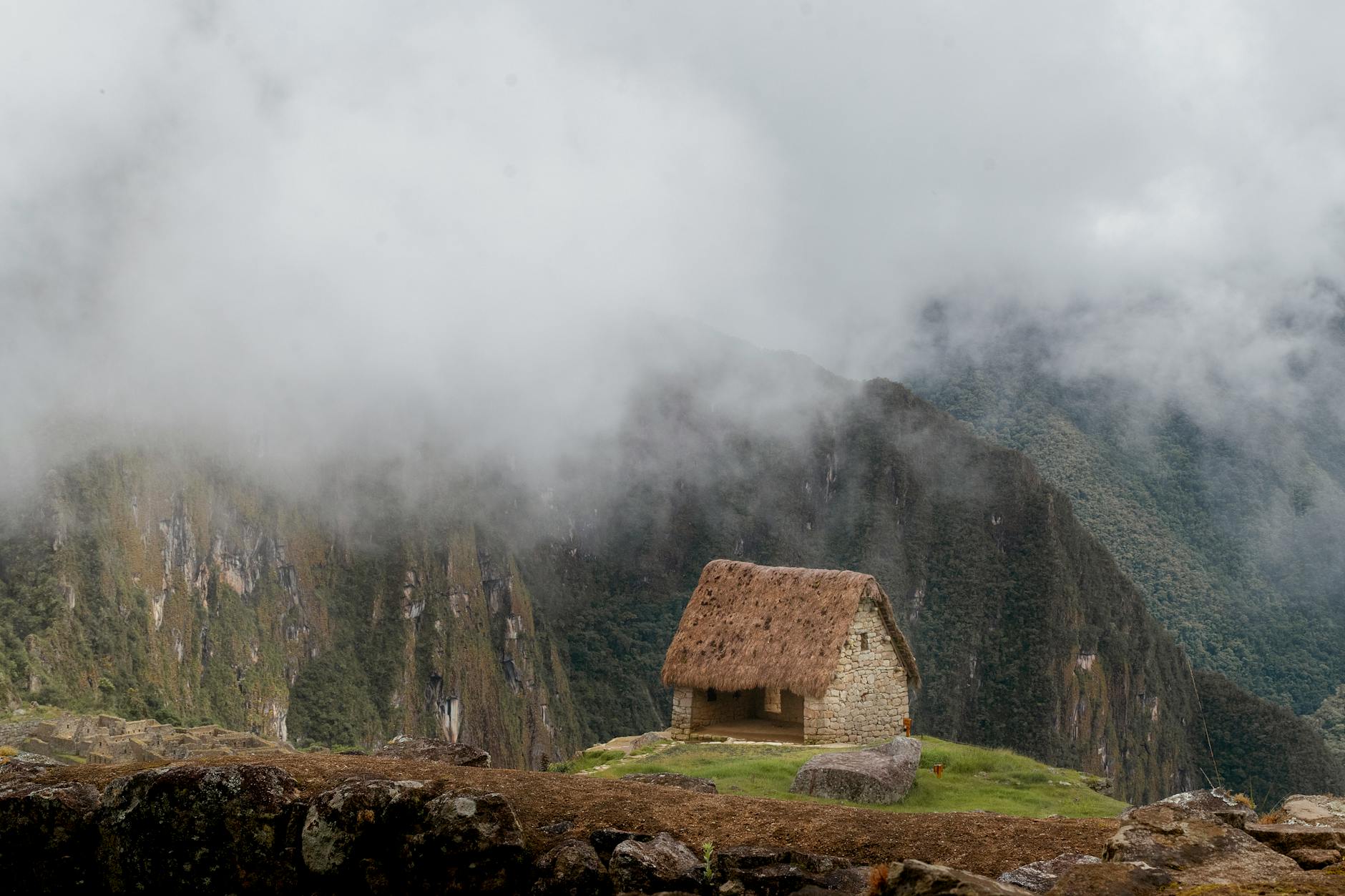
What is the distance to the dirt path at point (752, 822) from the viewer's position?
8070mm

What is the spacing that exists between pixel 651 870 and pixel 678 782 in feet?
14.6

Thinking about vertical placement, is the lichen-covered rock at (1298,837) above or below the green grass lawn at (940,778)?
above

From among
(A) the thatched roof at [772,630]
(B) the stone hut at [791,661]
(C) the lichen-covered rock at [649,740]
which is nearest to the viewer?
(C) the lichen-covered rock at [649,740]

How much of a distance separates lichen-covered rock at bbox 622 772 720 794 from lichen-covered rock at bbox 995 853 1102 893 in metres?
4.23

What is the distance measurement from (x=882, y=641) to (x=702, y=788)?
1329 cm

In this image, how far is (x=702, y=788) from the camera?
11.6 metres

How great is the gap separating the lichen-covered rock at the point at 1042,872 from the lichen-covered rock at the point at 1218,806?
3.51ft

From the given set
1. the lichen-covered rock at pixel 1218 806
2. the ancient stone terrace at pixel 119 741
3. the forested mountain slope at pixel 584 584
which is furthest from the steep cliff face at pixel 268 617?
the lichen-covered rock at pixel 1218 806

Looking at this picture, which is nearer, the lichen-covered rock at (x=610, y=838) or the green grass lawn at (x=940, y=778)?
the lichen-covered rock at (x=610, y=838)

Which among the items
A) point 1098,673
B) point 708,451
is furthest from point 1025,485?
point 708,451

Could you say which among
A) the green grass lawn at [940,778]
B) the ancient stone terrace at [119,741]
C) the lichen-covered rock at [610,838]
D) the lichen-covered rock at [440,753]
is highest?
the lichen-covered rock at [440,753]

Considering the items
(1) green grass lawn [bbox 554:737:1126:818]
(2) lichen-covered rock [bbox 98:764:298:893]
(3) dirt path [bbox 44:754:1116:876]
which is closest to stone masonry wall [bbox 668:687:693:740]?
(1) green grass lawn [bbox 554:737:1126:818]

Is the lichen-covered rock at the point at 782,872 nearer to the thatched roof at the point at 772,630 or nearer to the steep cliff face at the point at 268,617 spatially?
the thatched roof at the point at 772,630

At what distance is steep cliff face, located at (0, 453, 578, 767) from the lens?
98.2 meters
